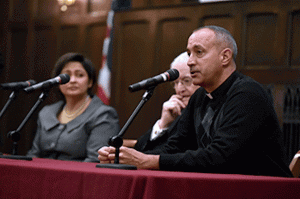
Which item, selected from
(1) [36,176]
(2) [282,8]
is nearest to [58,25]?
(2) [282,8]

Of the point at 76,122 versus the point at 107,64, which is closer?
the point at 76,122

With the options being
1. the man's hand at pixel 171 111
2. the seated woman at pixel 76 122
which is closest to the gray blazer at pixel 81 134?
the seated woman at pixel 76 122

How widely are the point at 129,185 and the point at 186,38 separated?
2.77 metres

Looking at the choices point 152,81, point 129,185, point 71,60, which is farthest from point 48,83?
point 71,60

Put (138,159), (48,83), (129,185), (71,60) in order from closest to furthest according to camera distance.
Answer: (129,185) → (138,159) → (48,83) → (71,60)

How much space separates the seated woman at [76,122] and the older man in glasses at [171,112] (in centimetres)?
34

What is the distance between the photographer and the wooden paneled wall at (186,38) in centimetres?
334

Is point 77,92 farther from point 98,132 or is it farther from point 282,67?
point 282,67

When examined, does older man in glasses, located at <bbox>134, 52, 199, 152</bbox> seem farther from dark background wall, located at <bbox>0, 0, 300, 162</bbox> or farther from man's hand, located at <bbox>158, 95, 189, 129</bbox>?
dark background wall, located at <bbox>0, 0, 300, 162</bbox>

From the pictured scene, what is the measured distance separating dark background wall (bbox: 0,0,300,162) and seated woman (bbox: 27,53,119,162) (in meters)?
1.02

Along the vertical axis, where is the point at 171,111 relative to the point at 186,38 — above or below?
below

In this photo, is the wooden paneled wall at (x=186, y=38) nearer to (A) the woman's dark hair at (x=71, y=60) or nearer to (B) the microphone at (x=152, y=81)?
(A) the woman's dark hair at (x=71, y=60)

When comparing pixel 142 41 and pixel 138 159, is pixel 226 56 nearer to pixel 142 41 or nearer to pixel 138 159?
pixel 138 159

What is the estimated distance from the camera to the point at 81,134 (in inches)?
114
